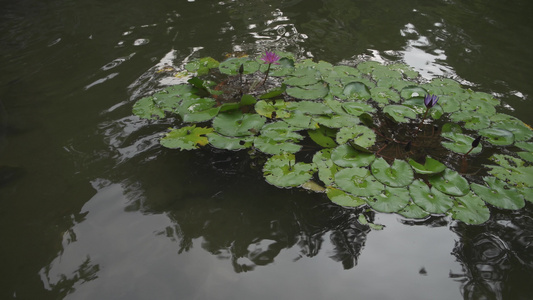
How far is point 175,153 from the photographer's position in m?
2.27

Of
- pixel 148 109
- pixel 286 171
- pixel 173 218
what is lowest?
pixel 173 218

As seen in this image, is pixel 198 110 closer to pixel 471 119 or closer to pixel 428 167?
pixel 428 167

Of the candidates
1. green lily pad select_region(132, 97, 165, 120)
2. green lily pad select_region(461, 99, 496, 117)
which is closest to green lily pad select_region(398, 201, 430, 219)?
green lily pad select_region(461, 99, 496, 117)

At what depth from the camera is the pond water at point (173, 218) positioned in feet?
5.17

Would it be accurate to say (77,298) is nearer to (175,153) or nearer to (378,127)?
(175,153)

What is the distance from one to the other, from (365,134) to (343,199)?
547 millimetres

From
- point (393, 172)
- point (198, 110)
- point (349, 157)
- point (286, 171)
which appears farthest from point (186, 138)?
point (393, 172)

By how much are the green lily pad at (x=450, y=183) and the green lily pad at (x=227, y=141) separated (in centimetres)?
114

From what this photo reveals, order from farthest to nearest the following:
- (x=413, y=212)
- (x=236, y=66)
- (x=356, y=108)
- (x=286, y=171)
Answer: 1. (x=236, y=66)
2. (x=356, y=108)
3. (x=286, y=171)
4. (x=413, y=212)

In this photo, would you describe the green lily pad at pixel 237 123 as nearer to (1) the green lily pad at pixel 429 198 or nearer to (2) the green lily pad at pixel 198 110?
(2) the green lily pad at pixel 198 110

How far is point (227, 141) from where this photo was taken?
2172 mm

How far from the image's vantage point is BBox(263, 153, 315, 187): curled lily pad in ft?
6.34

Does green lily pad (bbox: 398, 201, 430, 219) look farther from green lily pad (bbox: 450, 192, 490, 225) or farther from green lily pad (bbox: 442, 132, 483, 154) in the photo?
green lily pad (bbox: 442, 132, 483, 154)

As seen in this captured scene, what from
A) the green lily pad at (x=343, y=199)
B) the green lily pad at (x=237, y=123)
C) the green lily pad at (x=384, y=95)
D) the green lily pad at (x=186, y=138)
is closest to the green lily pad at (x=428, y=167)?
the green lily pad at (x=343, y=199)
